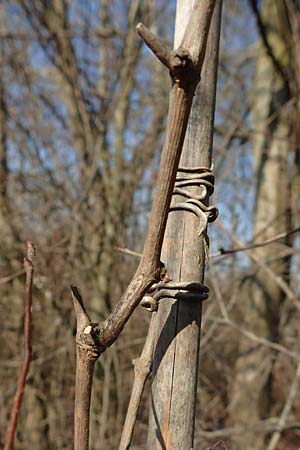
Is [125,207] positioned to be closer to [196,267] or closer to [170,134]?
[196,267]

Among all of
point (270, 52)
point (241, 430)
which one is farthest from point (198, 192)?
point (270, 52)

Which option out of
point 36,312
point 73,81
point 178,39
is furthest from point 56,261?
point 178,39

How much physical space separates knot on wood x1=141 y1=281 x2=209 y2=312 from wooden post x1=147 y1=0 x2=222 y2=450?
0.04 ft

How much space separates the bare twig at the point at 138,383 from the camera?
2.48 ft

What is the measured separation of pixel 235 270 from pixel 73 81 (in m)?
1.56

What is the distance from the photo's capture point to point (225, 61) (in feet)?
16.8

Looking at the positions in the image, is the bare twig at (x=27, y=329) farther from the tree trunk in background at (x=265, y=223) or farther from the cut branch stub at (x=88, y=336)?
the tree trunk in background at (x=265, y=223)

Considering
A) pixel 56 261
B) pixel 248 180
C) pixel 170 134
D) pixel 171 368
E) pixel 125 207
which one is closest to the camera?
pixel 170 134

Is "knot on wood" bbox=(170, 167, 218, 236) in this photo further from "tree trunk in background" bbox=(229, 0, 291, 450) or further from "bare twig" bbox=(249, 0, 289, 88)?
"bare twig" bbox=(249, 0, 289, 88)

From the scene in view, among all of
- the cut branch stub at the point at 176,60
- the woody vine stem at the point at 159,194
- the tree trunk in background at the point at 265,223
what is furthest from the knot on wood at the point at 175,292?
the tree trunk in background at the point at 265,223

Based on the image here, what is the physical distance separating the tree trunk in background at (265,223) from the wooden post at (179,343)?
9.34 feet

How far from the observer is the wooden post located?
79 cm

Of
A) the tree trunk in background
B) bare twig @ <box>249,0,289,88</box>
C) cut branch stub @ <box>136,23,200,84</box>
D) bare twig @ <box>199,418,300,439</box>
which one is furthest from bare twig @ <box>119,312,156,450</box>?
bare twig @ <box>249,0,289,88</box>

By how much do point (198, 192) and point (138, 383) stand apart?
0.27m
